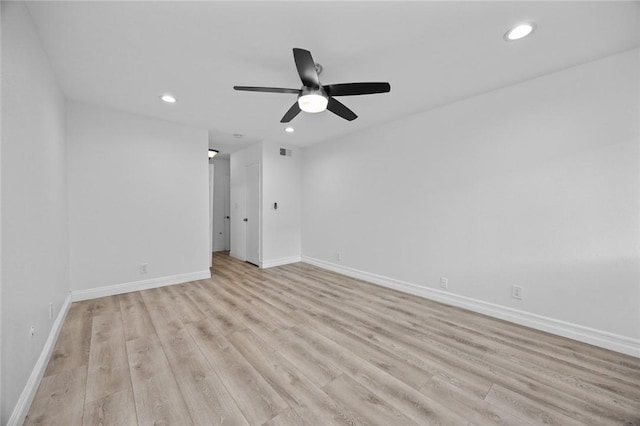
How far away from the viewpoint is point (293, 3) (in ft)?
5.21

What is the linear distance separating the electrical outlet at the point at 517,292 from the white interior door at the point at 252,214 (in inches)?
162

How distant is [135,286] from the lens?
352cm

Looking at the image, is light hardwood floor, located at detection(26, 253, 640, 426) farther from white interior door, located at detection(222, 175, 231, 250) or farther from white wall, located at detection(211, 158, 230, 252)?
white interior door, located at detection(222, 175, 231, 250)

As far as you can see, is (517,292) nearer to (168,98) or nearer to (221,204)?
(168,98)

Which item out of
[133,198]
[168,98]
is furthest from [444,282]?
[133,198]

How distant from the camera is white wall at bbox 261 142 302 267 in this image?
193 inches

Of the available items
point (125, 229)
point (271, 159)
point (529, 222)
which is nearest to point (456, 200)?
point (529, 222)

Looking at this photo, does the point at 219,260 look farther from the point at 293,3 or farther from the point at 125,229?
the point at 293,3

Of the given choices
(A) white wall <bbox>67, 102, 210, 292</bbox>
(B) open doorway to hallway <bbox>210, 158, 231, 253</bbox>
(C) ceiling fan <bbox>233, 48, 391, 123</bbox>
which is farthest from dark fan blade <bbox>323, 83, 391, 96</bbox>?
(B) open doorway to hallway <bbox>210, 158, 231, 253</bbox>

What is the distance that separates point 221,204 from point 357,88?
5.77 metres

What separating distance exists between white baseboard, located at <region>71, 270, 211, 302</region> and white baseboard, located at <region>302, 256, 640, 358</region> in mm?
2981

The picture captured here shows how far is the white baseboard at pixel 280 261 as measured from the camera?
4.88 meters

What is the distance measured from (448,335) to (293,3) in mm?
3037

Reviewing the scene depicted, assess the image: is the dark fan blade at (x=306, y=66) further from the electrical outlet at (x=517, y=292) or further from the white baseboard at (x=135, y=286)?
the white baseboard at (x=135, y=286)
